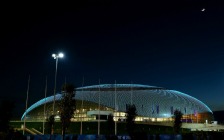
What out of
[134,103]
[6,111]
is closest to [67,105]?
[6,111]

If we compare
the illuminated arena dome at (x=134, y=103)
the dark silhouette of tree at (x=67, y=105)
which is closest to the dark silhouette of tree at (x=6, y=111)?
the dark silhouette of tree at (x=67, y=105)

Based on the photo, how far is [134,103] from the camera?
87438 millimetres

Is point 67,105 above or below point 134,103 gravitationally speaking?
below

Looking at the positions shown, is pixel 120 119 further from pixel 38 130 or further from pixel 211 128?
pixel 211 128

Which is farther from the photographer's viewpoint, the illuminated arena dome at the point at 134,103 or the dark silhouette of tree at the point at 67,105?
the illuminated arena dome at the point at 134,103

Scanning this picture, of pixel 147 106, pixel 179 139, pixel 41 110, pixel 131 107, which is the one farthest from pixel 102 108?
pixel 179 139

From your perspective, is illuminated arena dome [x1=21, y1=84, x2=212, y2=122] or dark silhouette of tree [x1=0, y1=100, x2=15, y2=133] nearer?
dark silhouette of tree [x1=0, y1=100, x2=15, y2=133]

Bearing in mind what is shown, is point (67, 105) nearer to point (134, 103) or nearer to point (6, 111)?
point (6, 111)

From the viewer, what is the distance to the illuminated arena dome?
85812 mm

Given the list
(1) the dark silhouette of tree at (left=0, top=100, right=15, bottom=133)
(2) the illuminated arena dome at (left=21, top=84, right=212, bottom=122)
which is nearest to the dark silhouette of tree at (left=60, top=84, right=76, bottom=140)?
(1) the dark silhouette of tree at (left=0, top=100, right=15, bottom=133)

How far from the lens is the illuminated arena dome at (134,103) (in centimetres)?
8581

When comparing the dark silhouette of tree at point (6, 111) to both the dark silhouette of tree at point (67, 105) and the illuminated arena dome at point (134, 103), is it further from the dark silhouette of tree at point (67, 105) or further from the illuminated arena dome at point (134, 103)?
the illuminated arena dome at point (134, 103)

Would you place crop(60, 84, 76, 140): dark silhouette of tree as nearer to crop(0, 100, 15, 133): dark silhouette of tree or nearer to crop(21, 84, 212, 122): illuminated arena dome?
crop(0, 100, 15, 133): dark silhouette of tree

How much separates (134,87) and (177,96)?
14378mm
